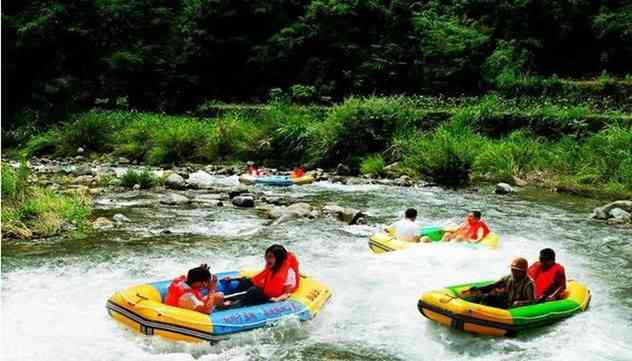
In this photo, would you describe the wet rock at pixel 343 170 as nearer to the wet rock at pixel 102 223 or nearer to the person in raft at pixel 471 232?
the wet rock at pixel 102 223

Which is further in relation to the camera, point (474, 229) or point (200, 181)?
point (200, 181)

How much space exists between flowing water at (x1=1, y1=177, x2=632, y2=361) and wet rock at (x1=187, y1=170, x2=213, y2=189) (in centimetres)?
214

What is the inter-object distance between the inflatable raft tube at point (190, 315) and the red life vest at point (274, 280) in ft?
0.64

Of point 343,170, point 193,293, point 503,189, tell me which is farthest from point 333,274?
point 343,170

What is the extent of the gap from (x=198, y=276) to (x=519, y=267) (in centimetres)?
340

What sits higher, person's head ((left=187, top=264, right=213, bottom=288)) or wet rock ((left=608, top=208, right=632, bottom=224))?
person's head ((left=187, top=264, right=213, bottom=288))

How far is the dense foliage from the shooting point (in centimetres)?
2620

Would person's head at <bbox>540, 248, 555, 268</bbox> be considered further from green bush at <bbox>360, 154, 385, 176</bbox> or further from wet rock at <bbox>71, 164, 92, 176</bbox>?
wet rock at <bbox>71, 164, 92, 176</bbox>

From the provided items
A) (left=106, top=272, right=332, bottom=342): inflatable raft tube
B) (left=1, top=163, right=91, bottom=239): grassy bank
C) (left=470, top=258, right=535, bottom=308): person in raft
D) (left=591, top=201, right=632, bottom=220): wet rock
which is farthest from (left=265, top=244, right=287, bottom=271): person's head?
(left=591, top=201, right=632, bottom=220): wet rock

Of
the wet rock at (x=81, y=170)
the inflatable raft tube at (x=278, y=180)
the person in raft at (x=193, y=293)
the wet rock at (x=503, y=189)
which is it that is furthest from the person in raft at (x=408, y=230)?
the wet rock at (x=81, y=170)

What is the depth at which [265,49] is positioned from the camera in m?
30.7

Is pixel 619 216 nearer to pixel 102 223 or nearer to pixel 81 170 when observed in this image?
pixel 102 223

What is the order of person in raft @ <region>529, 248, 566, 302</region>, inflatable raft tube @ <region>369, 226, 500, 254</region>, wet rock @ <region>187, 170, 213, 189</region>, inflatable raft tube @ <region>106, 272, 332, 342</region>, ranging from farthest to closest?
wet rock @ <region>187, 170, 213, 189</region> < inflatable raft tube @ <region>369, 226, 500, 254</region> < person in raft @ <region>529, 248, 566, 302</region> < inflatable raft tube @ <region>106, 272, 332, 342</region>

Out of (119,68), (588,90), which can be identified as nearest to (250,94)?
(119,68)
